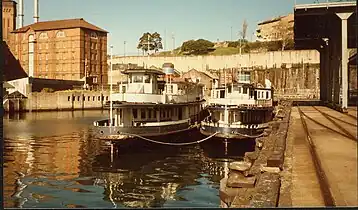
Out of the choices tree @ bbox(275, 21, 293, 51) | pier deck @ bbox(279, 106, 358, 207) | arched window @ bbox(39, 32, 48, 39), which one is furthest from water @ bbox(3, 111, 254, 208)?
tree @ bbox(275, 21, 293, 51)

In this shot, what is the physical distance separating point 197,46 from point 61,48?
6.75ft

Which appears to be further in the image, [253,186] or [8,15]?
[253,186]

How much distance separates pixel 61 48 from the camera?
554 cm

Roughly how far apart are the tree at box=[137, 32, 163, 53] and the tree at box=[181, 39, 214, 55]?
0.37 m

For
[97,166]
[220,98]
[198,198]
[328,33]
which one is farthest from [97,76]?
[220,98]

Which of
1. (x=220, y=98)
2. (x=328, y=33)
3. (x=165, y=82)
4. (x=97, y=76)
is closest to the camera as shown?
(x=97, y=76)

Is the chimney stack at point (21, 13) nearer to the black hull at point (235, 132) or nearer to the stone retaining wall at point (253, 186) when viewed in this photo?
the stone retaining wall at point (253, 186)

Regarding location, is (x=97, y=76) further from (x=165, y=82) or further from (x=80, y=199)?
(x=165, y=82)

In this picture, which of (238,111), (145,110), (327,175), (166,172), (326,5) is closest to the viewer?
(327,175)

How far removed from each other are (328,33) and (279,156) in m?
2.89


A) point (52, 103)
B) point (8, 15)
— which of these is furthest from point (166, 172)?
point (52, 103)

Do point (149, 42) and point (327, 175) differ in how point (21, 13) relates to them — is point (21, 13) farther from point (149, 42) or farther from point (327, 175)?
point (327, 175)

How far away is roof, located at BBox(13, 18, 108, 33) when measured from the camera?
15.3 feet

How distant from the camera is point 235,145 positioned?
15.2 m
